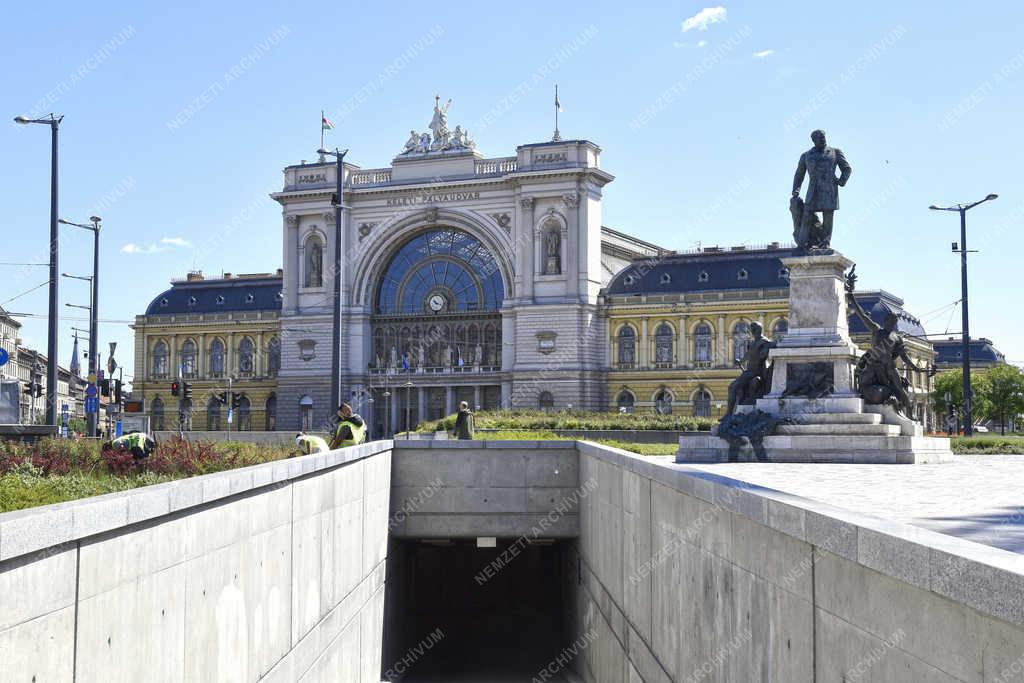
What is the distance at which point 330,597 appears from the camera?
47.8 ft

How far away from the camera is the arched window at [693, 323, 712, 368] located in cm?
8106

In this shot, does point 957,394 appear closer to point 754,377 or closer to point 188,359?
point 188,359

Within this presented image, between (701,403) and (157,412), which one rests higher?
(701,403)

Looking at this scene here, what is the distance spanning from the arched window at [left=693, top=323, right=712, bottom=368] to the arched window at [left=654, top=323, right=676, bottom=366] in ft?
5.52

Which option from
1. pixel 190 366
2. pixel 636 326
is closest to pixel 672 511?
pixel 636 326

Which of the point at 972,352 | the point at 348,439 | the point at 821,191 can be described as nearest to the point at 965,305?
the point at 821,191

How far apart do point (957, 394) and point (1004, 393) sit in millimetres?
5505

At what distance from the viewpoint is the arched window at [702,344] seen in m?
81.1

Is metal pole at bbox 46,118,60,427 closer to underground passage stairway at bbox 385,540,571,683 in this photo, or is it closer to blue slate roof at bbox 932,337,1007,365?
underground passage stairway at bbox 385,540,571,683

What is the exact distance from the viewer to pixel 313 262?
293ft

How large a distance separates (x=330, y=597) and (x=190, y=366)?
85.6 meters

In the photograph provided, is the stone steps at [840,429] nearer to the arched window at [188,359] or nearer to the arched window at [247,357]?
the arched window at [247,357]

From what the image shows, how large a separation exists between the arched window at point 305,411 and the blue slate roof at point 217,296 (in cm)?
1231

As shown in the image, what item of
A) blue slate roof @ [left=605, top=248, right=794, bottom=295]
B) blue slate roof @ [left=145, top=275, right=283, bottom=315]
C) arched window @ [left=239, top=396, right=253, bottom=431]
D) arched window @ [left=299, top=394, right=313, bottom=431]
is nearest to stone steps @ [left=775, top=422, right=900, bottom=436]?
blue slate roof @ [left=605, top=248, right=794, bottom=295]
